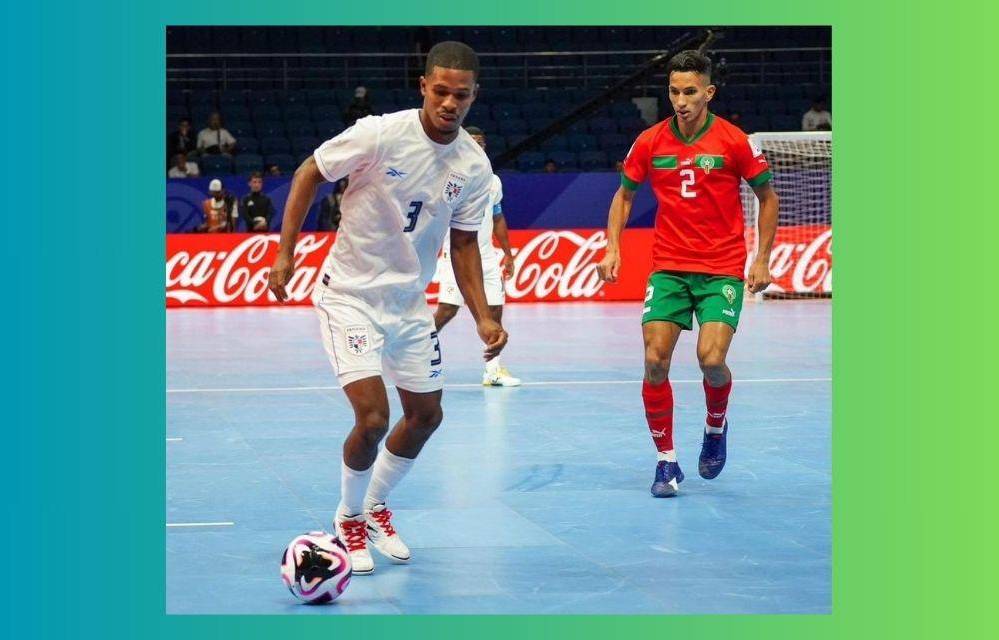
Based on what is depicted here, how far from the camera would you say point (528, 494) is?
7.29 meters

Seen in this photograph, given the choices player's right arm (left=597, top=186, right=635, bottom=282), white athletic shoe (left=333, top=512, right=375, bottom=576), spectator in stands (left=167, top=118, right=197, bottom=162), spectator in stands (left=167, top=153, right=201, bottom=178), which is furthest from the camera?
spectator in stands (left=167, top=118, right=197, bottom=162)

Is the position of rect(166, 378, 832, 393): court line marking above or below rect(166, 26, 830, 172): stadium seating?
below

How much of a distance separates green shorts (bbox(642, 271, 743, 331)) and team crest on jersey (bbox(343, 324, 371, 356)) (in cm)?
224

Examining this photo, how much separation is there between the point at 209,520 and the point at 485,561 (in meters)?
1.58

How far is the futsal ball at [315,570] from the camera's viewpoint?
5027 mm

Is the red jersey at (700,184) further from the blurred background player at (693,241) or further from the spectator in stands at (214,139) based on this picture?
the spectator in stands at (214,139)

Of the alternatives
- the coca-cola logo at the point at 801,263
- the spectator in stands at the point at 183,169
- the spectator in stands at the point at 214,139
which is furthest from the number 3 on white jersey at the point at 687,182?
the spectator in stands at the point at 214,139

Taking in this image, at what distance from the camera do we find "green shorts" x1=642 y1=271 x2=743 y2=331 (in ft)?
23.9

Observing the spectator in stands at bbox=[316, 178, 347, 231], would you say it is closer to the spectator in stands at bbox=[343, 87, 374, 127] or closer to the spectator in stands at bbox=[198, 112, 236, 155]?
the spectator in stands at bbox=[343, 87, 374, 127]

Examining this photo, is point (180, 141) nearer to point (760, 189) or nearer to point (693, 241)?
point (693, 241)

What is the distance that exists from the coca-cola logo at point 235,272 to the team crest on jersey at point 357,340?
48.8 feet

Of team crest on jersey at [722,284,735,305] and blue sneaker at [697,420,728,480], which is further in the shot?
blue sneaker at [697,420,728,480]

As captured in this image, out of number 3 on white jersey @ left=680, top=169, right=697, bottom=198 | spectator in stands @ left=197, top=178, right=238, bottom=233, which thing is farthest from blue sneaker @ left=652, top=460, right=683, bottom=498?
spectator in stands @ left=197, top=178, right=238, bottom=233

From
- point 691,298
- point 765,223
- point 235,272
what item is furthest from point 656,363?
point 235,272
